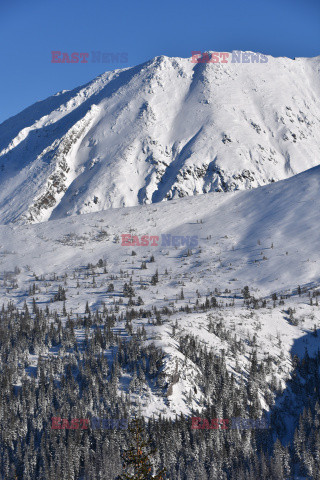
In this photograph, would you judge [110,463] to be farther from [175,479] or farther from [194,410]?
[194,410]

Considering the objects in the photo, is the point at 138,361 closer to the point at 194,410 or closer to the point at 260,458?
the point at 194,410

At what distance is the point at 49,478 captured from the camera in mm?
135750

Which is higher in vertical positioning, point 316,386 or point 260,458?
point 316,386

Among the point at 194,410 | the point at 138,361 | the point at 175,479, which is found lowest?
the point at 175,479

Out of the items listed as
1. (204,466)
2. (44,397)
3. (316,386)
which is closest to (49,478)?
(44,397)

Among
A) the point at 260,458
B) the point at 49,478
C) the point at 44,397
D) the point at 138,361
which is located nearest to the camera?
the point at 49,478

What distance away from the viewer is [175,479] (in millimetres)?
136625

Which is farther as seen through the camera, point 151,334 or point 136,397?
point 151,334

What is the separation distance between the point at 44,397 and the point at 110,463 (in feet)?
108

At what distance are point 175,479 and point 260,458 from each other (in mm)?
28438

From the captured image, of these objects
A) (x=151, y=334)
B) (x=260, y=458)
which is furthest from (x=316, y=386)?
(x=151, y=334)

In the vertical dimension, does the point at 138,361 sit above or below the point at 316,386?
above

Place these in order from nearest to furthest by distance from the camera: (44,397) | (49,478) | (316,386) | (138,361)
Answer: (49,478)
(44,397)
(138,361)
(316,386)

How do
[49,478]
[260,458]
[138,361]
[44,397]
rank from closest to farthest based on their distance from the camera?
[49,478] → [260,458] → [44,397] → [138,361]
